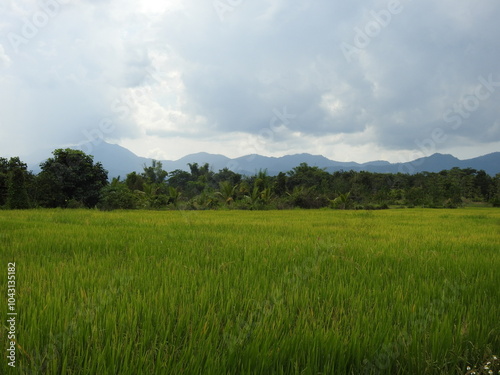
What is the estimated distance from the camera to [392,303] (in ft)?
6.80

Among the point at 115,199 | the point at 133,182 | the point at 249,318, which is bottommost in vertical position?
the point at 249,318

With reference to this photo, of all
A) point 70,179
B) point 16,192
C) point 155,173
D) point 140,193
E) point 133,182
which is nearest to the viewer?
point 16,192

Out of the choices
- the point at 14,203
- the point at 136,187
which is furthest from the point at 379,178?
the point at 14,203

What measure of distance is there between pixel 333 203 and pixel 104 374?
2411cm

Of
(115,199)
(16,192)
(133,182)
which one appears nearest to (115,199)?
(115,199)

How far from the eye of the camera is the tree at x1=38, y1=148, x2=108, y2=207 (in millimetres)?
17880

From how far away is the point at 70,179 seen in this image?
18922 millimetres

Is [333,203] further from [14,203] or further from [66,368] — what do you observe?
[66,368]

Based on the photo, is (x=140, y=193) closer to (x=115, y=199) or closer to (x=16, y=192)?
(x=115, y=199)

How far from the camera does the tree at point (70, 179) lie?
17.9 meters

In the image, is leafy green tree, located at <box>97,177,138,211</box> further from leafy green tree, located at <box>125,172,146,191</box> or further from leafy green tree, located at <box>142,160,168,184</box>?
leafy green tree, located at <box>142,160,168,184</box>

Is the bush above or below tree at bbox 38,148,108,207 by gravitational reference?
below

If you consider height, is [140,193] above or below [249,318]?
above

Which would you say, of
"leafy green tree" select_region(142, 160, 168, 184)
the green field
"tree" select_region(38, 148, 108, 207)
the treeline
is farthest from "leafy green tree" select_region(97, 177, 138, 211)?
"leafy green tree" select_region(142, 160, 168, 184)
